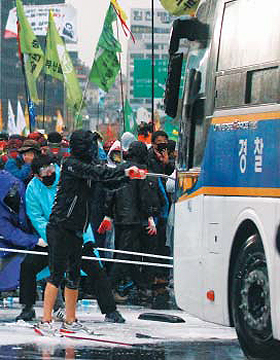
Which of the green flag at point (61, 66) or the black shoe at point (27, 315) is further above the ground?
the green flag at point (61, 66)

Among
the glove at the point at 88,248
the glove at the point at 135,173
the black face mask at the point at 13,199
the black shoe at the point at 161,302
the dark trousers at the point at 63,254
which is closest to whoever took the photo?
the glove at the point at 135,173

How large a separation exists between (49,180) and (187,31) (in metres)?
2.34

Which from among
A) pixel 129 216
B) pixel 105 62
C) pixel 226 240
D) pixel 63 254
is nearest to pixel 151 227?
pixel 129 216

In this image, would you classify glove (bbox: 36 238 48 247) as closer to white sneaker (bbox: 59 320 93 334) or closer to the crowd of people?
the crowd of people

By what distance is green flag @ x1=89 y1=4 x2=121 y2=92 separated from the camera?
2591 cm

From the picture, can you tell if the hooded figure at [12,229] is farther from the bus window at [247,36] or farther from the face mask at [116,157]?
the face mask at [116,157]

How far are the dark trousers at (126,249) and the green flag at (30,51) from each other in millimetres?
16009

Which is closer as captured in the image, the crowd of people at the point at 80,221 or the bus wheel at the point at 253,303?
the bus wheel at the point at 253,303

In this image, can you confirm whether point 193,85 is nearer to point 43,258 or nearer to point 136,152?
point 43,258

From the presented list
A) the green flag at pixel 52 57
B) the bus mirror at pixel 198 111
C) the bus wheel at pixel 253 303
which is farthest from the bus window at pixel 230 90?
the green flag at pixel 52 57

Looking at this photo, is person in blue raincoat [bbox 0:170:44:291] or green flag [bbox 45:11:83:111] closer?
person in blue raincoat [bbox 0:170:44:291]

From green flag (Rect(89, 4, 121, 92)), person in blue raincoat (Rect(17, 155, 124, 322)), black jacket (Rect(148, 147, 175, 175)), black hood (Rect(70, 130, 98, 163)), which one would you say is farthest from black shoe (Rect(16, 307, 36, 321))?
green flag (Rect(89, 4, 121, 92))

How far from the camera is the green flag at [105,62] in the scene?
25.9 m

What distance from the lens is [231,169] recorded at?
1012 centimetres
